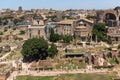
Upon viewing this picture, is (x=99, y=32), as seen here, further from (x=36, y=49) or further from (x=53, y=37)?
(x=36, y=49)

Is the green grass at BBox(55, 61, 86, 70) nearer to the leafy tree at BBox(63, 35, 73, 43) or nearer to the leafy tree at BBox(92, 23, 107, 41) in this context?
the leafy tree at BBox(63, 35, 73, 43)

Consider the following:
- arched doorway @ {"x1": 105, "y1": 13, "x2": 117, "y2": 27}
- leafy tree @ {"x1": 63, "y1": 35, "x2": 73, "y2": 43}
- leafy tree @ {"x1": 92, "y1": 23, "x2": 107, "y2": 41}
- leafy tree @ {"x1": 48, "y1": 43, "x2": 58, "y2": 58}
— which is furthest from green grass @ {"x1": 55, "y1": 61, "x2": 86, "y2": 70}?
arched doorway @ {"x1": 105, "y1": 13, "x2": 117, "y2": 27}

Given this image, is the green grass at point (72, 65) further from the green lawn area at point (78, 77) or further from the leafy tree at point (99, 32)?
the leafy tree at point (99, 32)

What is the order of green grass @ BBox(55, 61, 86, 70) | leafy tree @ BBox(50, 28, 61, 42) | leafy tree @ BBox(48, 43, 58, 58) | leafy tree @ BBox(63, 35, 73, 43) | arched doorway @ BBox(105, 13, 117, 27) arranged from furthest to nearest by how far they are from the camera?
arched doorway @ BBox(105, 13, 117, 27)
leafy tree @ BBox(50, 28, 61, 42)
leafy tree @ BBox(63, 35, 73, 43)
leafy tree @ BBox(48, 43, 58, 58)
green grass @ BBox(55, 61, 86, 70)

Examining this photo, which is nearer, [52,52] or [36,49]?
[36,49]

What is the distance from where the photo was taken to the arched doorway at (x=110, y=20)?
285 ft

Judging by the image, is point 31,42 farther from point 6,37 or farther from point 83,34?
point 6,37

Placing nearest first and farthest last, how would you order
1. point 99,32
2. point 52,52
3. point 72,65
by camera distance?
point 72,65 < point 52,52 < point 99,32

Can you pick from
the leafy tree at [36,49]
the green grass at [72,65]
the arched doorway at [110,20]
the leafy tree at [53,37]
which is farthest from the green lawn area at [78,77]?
the arched doorway at [110,20]

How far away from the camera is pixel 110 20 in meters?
88.1

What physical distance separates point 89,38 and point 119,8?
1992cm

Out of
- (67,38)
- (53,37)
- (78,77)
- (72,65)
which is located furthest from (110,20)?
(78,77)

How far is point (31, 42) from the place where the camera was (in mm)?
61688

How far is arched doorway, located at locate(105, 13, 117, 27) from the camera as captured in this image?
86.8m
